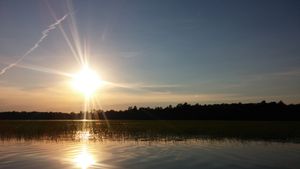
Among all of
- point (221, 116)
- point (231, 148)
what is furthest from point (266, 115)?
point (231, 148)

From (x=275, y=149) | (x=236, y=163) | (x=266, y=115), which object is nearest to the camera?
(x=236, y=163)

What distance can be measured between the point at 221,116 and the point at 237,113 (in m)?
6.50

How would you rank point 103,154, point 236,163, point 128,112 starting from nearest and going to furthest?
1. point 236,163
2. point 103,154
3. point 128,112

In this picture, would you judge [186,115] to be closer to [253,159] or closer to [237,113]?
[237,113]

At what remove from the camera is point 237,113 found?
12912cm

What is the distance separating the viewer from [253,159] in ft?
84.5

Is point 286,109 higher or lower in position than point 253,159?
higher

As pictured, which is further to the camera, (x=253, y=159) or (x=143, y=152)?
(x=143, y=152)

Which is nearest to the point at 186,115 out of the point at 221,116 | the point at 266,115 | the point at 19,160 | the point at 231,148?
the point at 221,116

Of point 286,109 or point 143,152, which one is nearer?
point 143,152

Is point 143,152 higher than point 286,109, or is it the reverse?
point 286,109

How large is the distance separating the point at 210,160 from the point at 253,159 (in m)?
2.84

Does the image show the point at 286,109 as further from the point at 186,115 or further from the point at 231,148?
the point at 231,148

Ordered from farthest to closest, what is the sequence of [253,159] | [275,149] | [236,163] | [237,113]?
[237,113] < [275,149] < [253,159] < [236,163]
